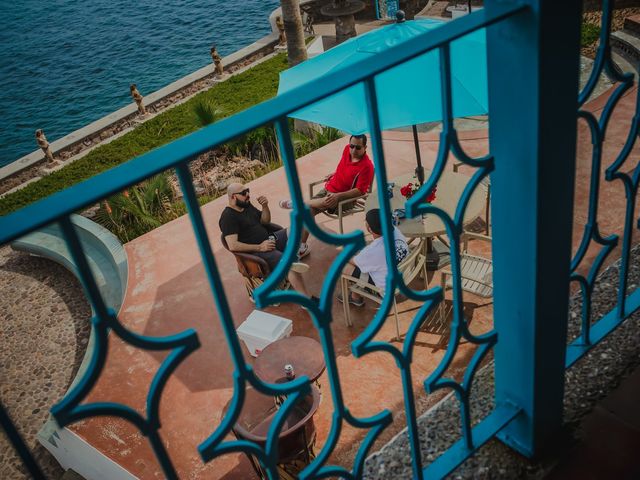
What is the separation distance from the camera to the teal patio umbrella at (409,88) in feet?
16.6

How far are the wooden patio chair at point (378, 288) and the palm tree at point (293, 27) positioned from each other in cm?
667

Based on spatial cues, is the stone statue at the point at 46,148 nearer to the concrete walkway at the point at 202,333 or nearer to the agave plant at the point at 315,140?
the concrete walkway at the point at 202,333

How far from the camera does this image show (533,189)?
1558 mm

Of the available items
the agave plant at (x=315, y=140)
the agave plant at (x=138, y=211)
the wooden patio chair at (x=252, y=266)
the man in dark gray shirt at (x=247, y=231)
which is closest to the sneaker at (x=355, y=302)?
the man in dark gray shirt at (x=247, y=231)

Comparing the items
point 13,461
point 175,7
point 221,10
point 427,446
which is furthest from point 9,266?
point 175,7

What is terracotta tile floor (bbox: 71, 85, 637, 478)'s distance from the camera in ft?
15.5

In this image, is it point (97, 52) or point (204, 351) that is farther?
point (97, 52)

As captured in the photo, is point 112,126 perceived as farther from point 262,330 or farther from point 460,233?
point 460,233

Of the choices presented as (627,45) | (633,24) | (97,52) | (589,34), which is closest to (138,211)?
(627,45)

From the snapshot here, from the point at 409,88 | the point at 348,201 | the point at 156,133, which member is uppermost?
the point at 409,88

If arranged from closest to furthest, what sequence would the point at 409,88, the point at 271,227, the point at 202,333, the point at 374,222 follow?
the point at 374,222 → the point at 409,88 → the point at 202,333 → the point at 271,227

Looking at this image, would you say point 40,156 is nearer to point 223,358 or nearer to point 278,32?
point 278,32

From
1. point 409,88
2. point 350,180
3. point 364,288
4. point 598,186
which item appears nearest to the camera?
point 598,186

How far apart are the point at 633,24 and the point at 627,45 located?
2.01 ft
